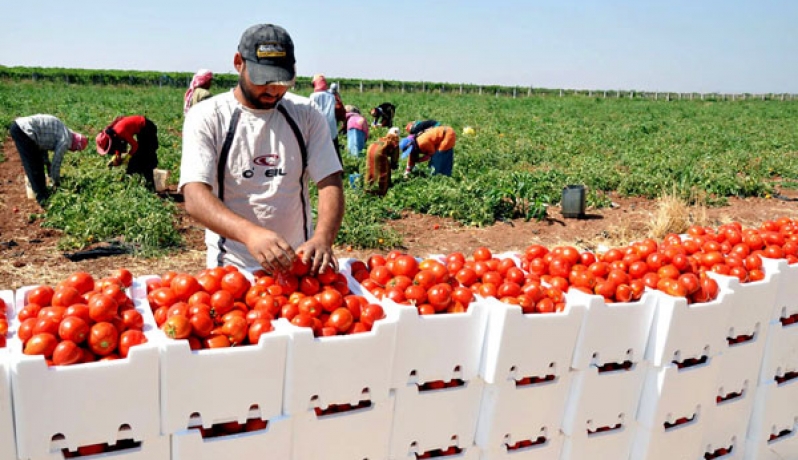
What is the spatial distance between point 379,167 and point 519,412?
7.96 m

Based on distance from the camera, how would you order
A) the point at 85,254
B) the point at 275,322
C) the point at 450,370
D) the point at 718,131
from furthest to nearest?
the point at 718,131, the point at 85,254, the point at 450,370, the point at 275,322

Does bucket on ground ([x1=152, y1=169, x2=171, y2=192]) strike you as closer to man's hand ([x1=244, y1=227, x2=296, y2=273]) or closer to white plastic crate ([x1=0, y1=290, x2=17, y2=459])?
man's hand ([x1=244, y1=227, x2=296, y2=273])

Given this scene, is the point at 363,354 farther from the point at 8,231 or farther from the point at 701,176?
the point at 701,176

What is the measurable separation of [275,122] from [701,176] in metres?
12.0

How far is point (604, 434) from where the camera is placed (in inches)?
116

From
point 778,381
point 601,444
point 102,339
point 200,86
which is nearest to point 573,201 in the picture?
point 200,86

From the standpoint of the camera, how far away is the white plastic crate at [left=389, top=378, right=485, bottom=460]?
2473 millimetres

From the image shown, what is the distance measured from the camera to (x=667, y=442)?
3080 millimetres

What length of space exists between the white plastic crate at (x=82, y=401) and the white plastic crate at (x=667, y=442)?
7.39ft

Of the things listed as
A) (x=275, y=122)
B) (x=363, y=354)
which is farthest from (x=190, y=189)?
(x=363, y=354)

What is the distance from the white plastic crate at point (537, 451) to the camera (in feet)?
8.80

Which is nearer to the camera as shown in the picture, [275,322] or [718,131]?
[275,322]

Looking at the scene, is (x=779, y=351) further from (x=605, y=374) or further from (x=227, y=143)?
(x=227, y=143)

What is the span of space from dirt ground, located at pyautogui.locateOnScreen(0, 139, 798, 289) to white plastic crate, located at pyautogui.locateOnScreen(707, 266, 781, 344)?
518 centimetres
